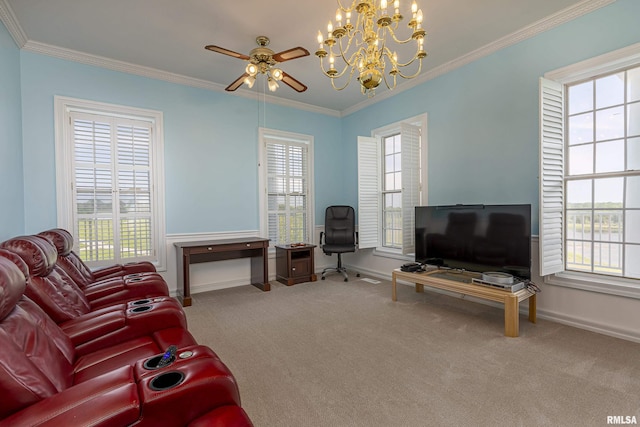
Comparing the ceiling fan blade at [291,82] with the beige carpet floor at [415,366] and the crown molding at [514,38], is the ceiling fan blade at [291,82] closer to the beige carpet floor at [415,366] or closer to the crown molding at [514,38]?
the crown molding at [514,38]

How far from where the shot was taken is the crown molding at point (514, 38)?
2.82m

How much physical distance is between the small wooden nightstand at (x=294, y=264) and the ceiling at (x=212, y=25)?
8.76 feet

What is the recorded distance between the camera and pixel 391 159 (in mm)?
5113

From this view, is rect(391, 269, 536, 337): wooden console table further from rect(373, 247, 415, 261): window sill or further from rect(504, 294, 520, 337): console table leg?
rect(373, 247, 415, 261): window sill

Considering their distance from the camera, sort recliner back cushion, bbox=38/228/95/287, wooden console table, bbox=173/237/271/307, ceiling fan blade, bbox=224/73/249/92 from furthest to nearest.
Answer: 1. wooden console table, bbox=173/237/271/307
2. ceiling fan blade, bbox=224/73/249/92
3. recliner back cushion, bbox=38/228/95/287

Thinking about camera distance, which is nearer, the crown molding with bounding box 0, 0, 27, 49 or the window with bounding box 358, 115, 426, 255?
the crown molding with bounding box 0, 0, 27, 49

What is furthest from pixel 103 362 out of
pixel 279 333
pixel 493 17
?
pixel 493 17

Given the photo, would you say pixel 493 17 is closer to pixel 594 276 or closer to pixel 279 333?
pixel 594 276

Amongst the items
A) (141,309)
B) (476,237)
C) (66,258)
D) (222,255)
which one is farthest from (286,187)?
(141,309)

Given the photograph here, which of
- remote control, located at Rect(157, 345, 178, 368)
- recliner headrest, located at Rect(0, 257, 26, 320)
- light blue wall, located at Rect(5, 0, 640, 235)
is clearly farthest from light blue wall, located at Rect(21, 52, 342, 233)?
remote control, located at Rect(157, 345, 178, 368)

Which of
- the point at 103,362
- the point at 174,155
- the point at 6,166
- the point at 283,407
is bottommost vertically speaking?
the point at 283,407

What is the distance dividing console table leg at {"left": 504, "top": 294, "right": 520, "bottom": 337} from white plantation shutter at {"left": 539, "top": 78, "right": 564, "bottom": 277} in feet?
1.47

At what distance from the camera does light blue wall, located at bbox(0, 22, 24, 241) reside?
2.78 metres

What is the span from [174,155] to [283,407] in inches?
142
